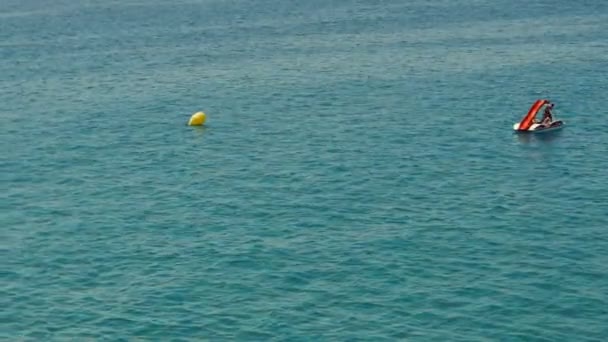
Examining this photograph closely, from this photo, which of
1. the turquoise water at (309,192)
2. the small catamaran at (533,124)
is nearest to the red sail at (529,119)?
the small catamaran at (533,124)

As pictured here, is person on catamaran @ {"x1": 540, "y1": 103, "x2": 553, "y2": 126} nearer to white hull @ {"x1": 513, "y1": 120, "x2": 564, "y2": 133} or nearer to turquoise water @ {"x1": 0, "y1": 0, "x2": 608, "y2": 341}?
white hull @ {"x1": 513, "y1": 120, "x2": 564, "y2": 133}

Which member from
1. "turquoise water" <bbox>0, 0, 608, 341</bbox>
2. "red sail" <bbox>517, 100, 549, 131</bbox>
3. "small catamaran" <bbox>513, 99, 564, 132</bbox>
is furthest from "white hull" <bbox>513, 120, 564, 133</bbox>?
"turquoise water" <bbox>0, 0, 608, 341</bbox>

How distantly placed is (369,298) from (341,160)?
30162 millimetres

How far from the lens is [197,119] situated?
327 ft

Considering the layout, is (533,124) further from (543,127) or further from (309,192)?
(309,192)

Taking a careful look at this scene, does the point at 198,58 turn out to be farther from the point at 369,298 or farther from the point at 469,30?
the point at 369,298

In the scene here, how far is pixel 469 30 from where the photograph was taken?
152m

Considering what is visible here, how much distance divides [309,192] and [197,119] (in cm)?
2780

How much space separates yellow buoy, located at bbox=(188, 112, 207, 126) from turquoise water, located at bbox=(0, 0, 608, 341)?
1338mm

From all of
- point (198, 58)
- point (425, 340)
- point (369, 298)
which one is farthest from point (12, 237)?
point (198, 58)

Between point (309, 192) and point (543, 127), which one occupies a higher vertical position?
point (543, 127)

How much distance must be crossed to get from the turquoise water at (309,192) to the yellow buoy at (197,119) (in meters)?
1.34

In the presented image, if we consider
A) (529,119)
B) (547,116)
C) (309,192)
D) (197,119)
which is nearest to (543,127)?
(547,116)

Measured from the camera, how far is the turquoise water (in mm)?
54125
